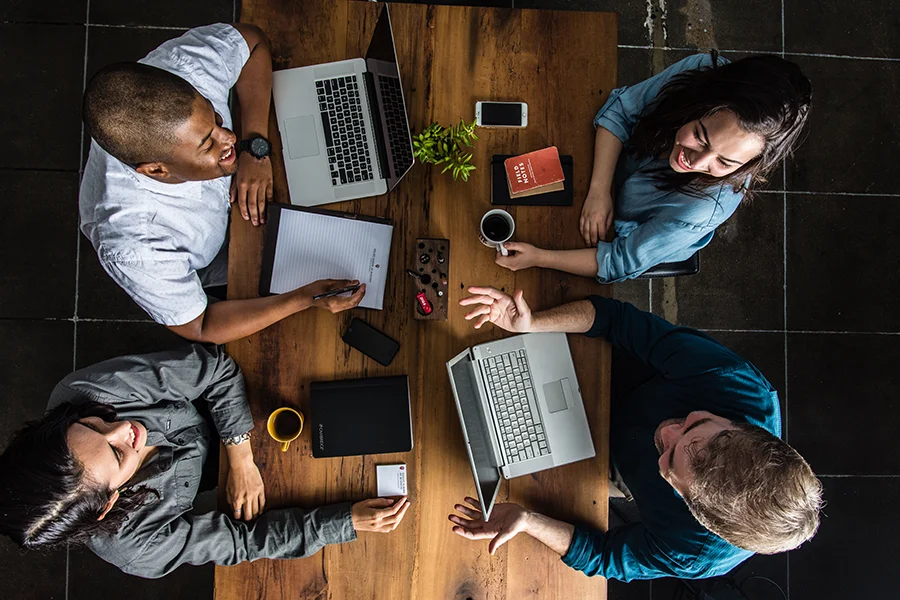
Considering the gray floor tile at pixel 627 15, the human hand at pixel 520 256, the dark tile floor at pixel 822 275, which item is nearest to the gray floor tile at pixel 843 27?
the dark tile floor at pixel 822 275

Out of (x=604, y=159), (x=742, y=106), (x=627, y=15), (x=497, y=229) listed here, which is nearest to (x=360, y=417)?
(x=497, y=229)

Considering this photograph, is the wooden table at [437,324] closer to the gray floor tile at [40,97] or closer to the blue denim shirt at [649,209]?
the blue denim shirt at [649,209]

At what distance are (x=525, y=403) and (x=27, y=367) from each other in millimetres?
2163

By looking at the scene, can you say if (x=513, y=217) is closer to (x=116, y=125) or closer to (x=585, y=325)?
(x=585, y=325)

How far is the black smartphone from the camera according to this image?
5.13ft

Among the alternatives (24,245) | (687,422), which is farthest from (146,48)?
(687,422)

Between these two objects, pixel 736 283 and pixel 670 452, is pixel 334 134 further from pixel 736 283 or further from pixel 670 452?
pixel 736 283

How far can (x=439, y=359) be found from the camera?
5.21ft

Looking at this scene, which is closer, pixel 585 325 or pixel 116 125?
pixel 116 125

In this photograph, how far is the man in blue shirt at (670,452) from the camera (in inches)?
49.7

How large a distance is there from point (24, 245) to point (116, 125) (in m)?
1.59

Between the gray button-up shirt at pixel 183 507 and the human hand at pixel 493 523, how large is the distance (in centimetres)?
31

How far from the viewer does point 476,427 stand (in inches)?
60.6

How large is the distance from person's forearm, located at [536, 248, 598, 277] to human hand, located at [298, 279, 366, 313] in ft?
1.74
